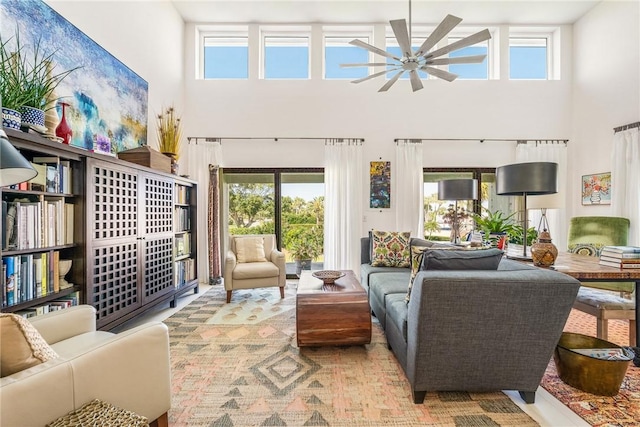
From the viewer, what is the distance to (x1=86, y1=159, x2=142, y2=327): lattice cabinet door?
85.4 inches

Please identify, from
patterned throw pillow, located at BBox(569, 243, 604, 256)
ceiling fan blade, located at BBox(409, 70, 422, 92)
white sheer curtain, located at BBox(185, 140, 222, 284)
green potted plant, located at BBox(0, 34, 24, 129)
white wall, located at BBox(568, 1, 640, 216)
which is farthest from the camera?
white sheer curtain, located at BBox(185, 140, 222, 284)

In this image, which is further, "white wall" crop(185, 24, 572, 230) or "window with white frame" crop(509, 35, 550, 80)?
"window with white frame" crop(509, 35, 550, 80)

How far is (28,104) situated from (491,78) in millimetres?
5957

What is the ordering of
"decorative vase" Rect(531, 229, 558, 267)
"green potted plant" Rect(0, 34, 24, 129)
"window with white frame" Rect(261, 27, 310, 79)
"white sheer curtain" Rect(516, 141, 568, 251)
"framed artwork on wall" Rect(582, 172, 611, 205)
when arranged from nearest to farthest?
"green potted plant" Rect(0, 34, 24, 129) → "decorative vase" Rect(531, 229, 558, 267) → "framed artwork on wall" Rect(582, 172, 611, 205) → "white sheer curtain" Rect(516, 141, 568, 251) → "window with white frame" Rect(261, 27, 310, 79)

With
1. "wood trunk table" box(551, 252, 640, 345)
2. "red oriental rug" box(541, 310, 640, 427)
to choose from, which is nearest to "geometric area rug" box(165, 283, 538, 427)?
"red oriental rug" box(541, 310, 640, 427)

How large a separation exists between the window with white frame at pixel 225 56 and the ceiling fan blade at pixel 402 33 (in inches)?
124

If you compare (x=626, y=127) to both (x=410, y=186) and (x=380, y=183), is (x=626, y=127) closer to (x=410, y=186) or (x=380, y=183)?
(x=410, y=186)

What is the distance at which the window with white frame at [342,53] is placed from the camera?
4840mm

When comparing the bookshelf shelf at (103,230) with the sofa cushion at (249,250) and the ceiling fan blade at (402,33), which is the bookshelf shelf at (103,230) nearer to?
the sofa cushion at (249,250)

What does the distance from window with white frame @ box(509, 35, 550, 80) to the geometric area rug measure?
5144 millimetres

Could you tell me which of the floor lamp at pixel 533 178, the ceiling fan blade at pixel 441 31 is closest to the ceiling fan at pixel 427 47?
the ceiling fan blade at pixel 441 31

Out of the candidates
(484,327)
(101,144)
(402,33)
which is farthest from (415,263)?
(101,144)

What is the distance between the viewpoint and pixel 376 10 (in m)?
4.39

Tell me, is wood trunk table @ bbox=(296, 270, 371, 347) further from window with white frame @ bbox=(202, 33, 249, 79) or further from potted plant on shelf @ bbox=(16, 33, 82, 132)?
window with white frame @ bbox=(202, 33, 249, 79)
